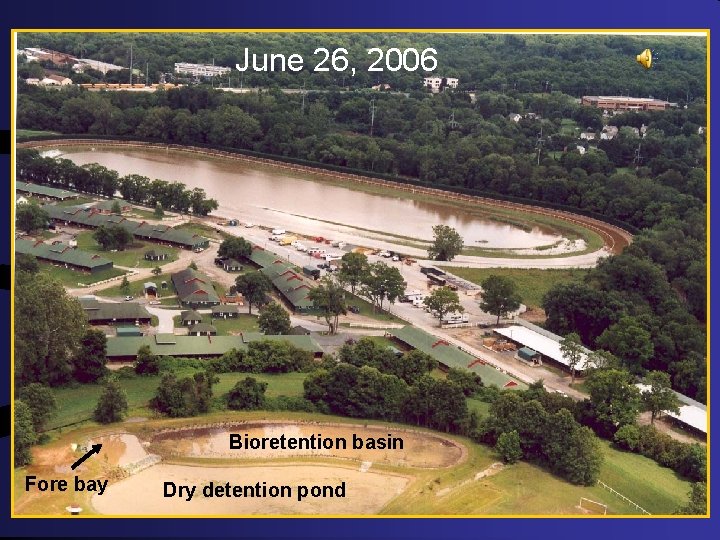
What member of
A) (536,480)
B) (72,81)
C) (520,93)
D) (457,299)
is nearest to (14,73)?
(536,480)

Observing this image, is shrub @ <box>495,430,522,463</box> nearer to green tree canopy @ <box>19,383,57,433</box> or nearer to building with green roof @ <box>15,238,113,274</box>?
green tree canopy @ <box>19,383,57,433</box>

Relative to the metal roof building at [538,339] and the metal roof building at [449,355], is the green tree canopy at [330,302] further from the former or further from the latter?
the metal roof building at [538,339]

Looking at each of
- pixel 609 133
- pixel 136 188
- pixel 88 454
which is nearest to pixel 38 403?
pixel 88 454

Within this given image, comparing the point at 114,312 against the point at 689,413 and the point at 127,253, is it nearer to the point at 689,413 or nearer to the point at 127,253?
the point at 127,253

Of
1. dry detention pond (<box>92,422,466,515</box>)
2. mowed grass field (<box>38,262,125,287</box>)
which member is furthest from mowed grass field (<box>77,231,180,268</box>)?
dry detention pond (<box>92,422,466,515</box>)

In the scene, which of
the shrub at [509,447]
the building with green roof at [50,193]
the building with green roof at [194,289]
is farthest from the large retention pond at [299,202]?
the shrub at [509,447]

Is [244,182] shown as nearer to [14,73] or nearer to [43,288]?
[43,288]
